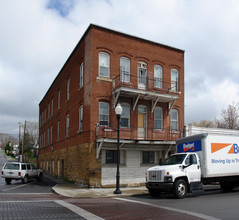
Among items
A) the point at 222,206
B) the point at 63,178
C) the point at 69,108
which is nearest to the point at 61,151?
the point at 63,178

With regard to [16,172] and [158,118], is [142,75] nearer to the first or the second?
[158,118]

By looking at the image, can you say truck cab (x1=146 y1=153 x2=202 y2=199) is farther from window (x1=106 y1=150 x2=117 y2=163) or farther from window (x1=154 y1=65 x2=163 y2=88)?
window (x1=154 y1=65 x2=163 y2=88)

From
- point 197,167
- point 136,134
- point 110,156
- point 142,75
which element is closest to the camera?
point 197,167

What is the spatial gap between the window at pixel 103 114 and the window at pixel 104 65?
2.12 metres

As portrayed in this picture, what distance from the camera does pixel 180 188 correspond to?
13.8m

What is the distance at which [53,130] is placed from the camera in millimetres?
31703

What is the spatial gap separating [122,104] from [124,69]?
2676mm

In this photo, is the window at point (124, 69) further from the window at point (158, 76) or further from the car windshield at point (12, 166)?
the car windshield at point (12, 166)

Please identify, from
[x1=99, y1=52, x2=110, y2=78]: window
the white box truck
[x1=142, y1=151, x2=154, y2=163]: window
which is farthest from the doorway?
the white box truck

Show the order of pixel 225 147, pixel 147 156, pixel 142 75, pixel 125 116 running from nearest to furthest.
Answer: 1. pixel 225 147
2. pixel 125 116
3. pixel 147 156
4. pixel 142 75

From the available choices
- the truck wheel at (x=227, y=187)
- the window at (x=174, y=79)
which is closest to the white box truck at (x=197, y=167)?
the truck wheel at (x=227, y=187)

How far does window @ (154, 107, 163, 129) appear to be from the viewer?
73.0 feet

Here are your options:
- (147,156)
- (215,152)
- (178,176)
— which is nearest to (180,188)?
(178,176)

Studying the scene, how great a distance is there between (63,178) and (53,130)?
732cm
